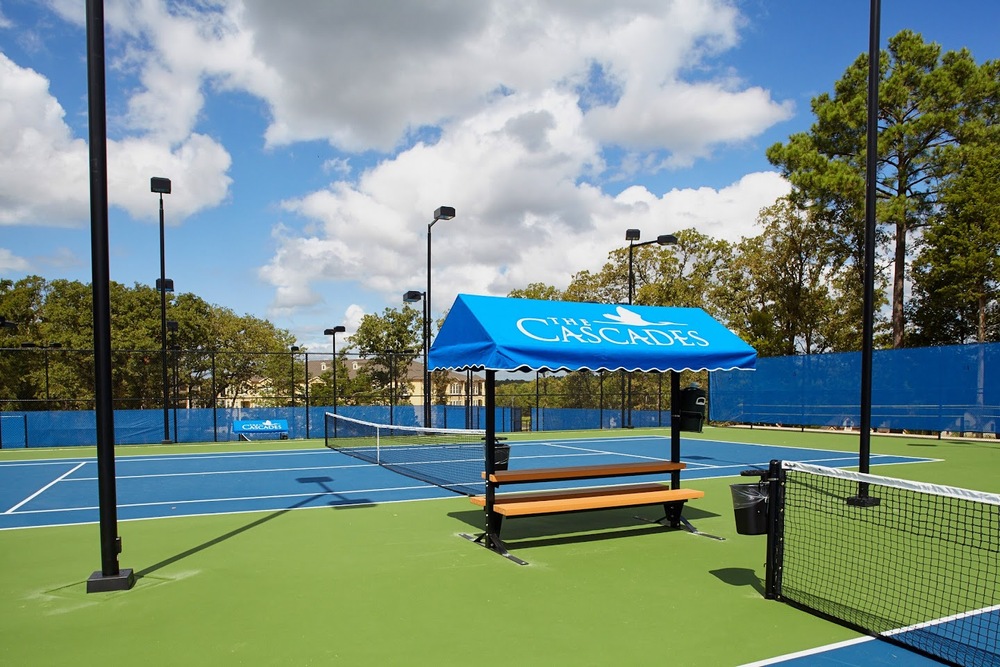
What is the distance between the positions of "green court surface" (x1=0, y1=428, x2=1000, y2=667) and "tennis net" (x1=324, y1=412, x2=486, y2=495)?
2.77 meters

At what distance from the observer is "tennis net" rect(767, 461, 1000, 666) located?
5.44 metres

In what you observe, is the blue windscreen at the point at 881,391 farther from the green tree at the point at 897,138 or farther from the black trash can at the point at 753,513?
the black trash can at the point at 753,513

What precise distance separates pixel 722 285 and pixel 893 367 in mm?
18194

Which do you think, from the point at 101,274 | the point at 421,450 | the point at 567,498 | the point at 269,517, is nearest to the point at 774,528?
the point at 567,498

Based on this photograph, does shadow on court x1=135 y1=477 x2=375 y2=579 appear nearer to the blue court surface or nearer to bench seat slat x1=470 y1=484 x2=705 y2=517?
the blue court surface

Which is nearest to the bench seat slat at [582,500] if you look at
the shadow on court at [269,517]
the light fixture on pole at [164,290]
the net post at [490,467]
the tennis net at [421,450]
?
the net post at [490,467]

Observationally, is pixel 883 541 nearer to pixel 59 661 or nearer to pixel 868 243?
pixel 868 243

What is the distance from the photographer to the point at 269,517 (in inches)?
402

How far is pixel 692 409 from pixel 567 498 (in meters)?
2.40

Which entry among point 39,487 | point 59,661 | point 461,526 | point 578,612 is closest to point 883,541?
point 578,612

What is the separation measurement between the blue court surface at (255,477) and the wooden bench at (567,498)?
11.8ft

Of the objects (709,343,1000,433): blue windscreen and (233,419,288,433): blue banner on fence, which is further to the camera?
(233,419,288,433): blue banner on fence

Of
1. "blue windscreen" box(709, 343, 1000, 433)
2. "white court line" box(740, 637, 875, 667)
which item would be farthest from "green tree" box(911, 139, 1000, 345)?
"white court line" box(740, 637, 875, 667)

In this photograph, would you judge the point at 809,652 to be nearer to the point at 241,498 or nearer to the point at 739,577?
the point at 739,577
